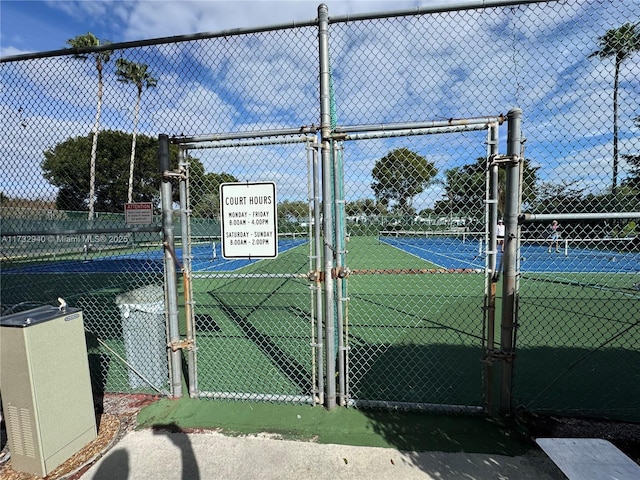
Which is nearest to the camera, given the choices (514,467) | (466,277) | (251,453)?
(514,467)

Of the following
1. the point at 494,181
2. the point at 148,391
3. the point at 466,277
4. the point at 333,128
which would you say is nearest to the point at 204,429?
the point at 148,391

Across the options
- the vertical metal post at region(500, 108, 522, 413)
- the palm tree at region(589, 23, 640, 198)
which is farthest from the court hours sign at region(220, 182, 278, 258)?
the palm tree at region(589, 23, 640, 198)

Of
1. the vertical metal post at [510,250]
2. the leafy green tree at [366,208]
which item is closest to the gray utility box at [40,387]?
the leafy green tree at [366,208]

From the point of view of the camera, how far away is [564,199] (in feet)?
11.5

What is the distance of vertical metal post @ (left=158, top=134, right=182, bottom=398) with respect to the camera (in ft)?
11.6

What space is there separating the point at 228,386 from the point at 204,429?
2.77ft

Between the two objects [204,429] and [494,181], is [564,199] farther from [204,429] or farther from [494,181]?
[204,429]

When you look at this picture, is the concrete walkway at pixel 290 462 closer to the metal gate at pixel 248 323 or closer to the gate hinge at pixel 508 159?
the metal gate at pixel 248 323

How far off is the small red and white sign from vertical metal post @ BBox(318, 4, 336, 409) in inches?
78.8

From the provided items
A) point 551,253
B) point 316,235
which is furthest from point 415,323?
point 551,253

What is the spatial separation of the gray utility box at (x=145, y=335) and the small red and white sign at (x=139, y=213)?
81 centimetres

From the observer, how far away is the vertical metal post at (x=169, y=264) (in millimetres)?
3537

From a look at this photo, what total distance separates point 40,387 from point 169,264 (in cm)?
146

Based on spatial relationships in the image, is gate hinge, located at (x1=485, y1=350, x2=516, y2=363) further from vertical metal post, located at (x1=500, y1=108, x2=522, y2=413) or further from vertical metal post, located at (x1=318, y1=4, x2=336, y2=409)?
vertical metal post, located at (x1=318, y1=4, x2=336, y2=409)
